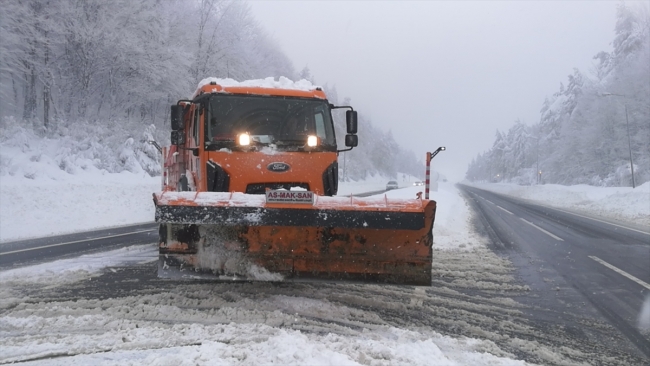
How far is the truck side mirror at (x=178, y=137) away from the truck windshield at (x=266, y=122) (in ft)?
2.91

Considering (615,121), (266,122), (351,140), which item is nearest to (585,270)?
(351,140)

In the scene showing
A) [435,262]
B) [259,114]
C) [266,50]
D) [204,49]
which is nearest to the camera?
[259,114]

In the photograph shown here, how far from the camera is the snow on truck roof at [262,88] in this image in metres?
6.54

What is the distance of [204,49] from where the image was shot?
106 feet

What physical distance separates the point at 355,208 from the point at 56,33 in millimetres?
25946

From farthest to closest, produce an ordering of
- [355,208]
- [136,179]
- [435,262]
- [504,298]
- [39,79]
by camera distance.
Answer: [39,79] < [136,179] < [435,262] < [504,298] < [355,208]

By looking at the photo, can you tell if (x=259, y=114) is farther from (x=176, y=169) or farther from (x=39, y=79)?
(x=39, y=79)

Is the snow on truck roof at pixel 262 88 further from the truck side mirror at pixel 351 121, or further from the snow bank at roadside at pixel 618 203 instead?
the snow bank at roadside at pixel 618 203

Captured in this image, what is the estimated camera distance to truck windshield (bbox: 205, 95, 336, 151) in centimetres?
625

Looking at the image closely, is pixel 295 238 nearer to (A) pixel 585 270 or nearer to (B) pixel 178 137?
(B) pixel 178 137

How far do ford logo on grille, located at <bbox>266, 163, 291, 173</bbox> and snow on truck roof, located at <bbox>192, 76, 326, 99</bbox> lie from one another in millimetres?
1223

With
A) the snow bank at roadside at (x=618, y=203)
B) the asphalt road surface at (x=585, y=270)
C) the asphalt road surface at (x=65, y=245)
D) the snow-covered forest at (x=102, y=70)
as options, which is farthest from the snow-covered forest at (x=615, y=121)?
the asphalt road surface at (x=65, y=245)

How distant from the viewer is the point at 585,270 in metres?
7.79

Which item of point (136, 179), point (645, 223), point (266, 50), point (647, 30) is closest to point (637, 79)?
point (647, 30)
